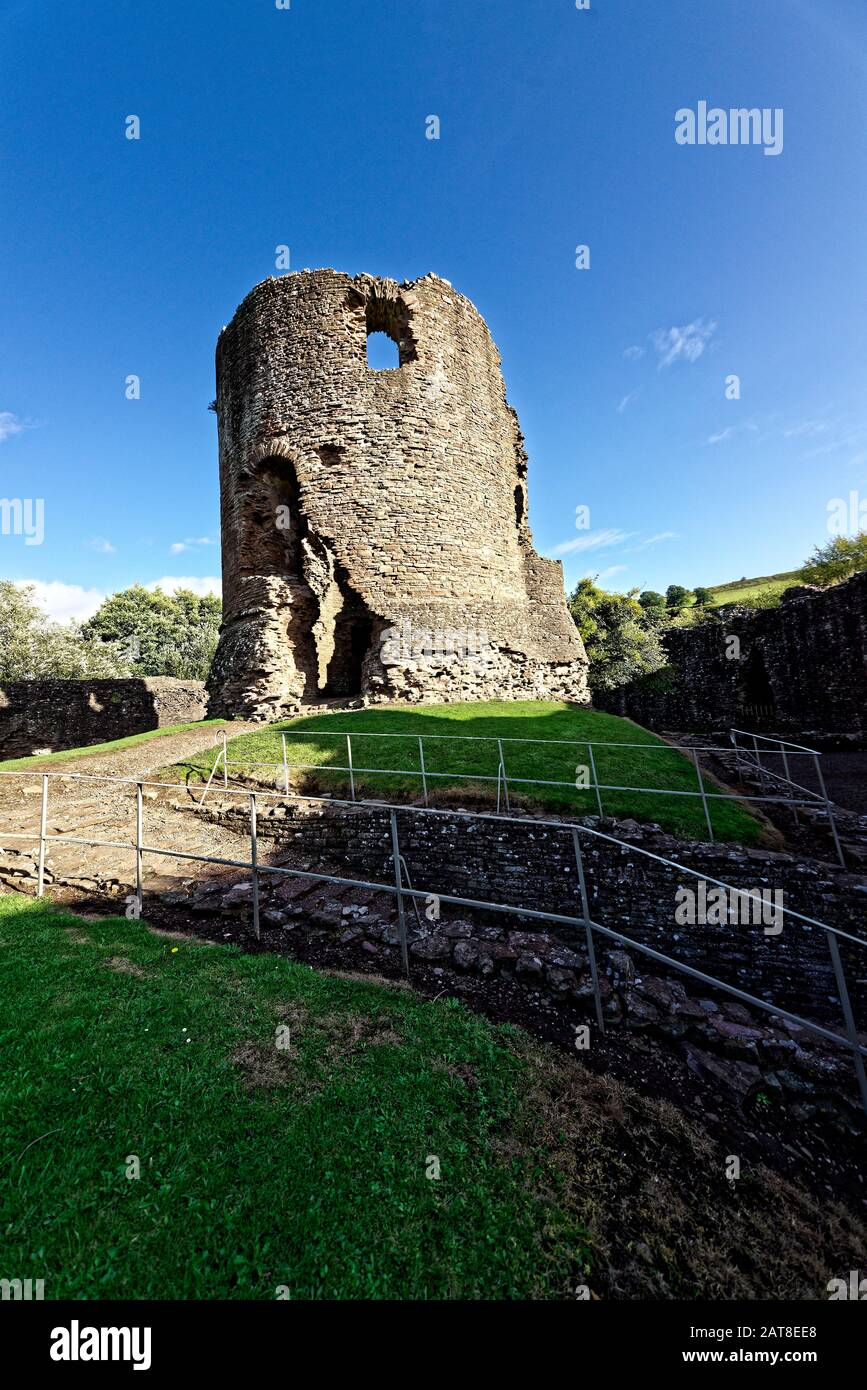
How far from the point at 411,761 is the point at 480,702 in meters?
6.26

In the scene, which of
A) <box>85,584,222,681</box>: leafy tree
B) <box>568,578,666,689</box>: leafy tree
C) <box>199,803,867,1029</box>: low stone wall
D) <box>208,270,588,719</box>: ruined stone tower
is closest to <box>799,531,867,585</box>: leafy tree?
<box>568,578,666,689</box>: leafy tree

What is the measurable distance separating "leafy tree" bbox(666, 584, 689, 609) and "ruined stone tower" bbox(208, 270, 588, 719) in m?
41.2

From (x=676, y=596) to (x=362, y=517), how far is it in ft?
156

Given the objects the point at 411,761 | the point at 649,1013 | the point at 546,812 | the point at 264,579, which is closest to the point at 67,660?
the point at 264,579

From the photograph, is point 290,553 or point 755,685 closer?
point 290,553

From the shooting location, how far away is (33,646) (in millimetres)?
30281

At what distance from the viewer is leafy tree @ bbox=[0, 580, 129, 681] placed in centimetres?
2955

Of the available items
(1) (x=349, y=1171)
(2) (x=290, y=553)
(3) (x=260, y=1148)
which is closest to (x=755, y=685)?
(2) (x=290, y=553)

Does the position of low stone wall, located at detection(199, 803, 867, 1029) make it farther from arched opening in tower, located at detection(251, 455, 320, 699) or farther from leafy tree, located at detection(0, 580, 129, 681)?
leafy tree, located at detection(0, 580, 129, 681)

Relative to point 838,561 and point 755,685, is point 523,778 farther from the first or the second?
point 838,561

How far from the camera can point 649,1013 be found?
3.98 meters

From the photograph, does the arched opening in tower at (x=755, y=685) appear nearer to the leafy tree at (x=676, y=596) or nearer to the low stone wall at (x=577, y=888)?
the low stone wall at (x=577, y=888)

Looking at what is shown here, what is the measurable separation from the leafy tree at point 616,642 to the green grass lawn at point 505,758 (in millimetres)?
11829
